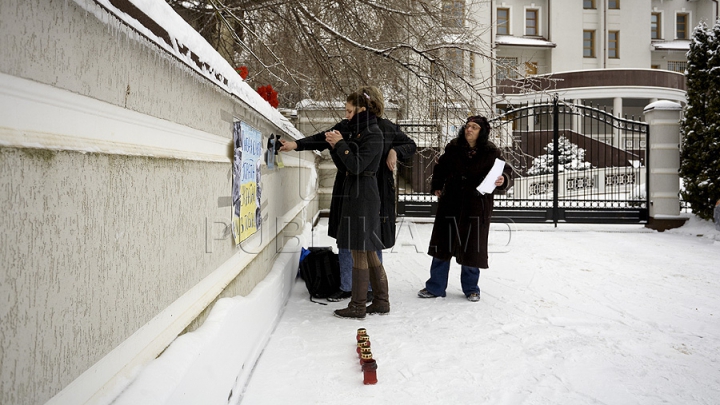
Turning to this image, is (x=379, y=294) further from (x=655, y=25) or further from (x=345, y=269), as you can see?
(x=655, y=25)

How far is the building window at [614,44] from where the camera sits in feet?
95.5

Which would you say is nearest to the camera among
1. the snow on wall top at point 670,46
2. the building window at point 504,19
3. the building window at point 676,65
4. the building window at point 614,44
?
the building window at point 504,19

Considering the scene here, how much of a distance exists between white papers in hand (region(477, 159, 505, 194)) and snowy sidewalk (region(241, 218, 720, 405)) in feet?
3.53

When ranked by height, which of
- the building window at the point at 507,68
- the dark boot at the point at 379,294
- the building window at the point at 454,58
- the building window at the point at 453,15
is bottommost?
the dark boot at the point at 379,294

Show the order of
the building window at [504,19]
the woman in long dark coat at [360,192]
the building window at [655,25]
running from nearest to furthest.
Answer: the woman in long dark coat at [360,192], the building window at [504,19], the building window at [655,25]

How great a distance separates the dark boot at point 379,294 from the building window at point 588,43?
98.2 ft

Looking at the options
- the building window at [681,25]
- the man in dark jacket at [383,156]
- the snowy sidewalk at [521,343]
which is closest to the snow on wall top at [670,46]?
the building window at [681,25]

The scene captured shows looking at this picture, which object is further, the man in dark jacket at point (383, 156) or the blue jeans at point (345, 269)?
the blue jeans at point (345, 269)

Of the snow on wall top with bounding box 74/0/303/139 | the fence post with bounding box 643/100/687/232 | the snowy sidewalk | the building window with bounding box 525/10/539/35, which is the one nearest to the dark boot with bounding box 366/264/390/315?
the snowy sidewalk

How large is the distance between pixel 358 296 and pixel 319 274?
72 cm

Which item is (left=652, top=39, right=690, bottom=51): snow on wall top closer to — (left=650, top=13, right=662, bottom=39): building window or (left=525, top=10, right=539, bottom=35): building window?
(left=650, top=13, right=662, bottom=39): building window

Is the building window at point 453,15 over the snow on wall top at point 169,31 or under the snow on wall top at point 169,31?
over

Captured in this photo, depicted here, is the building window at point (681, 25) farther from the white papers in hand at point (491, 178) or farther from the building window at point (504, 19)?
the white papers in hand at point (491, 178)

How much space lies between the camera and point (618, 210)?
10125 millimetres
